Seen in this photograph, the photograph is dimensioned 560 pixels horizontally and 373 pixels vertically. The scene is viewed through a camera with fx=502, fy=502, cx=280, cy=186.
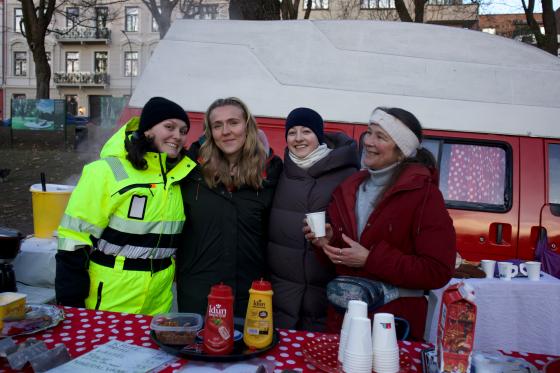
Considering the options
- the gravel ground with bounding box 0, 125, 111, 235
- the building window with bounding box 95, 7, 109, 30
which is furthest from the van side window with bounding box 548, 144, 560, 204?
the building window with bounding box 95, 7, 109, 30

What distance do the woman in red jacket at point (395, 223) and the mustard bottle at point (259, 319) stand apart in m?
0.54

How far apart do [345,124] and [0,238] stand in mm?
2861

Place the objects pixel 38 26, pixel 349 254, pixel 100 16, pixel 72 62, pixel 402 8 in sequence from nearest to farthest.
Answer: pixel 349 254 < pixel 402 8 < pixel 38 26 < pixel 100 16 < pixel 72 62

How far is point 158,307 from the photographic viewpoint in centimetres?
263

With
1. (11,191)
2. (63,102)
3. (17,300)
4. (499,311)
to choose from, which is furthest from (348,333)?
(63,102)

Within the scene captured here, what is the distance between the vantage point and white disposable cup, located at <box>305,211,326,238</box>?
2336 mm

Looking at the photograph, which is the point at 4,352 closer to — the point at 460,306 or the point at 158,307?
the point at 158,307

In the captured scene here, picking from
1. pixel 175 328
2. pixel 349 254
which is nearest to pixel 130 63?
pixel 349 254

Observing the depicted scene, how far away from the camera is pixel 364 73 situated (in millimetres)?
4609

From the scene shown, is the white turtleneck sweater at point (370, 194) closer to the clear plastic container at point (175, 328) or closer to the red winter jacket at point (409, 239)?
the red winter jacket at point (409, 239)

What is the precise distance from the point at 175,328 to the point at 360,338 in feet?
2.47

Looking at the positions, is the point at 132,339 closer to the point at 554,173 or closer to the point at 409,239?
the point at 409,239

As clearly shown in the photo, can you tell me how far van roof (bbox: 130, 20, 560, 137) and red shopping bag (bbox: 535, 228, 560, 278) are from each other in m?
0.98

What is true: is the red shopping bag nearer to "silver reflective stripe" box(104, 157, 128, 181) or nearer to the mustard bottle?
the mustard bottle
